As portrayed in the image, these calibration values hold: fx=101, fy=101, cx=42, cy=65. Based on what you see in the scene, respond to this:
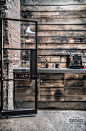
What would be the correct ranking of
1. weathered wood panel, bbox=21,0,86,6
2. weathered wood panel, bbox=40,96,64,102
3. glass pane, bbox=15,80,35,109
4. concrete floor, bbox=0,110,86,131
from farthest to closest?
weathered wood panel, bbox=21,0,86,6 → weathered wood panel, bbox=40,96,64,102 → glass pane, bbox=15,80,35,109 → concrete floor, bbox=0,110,86,131

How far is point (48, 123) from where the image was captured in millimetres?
2469

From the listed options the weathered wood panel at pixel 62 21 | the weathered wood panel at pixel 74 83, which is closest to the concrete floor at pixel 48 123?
the weathered wood panel at pixel 74 83

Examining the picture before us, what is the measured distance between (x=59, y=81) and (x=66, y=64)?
77 centimetres

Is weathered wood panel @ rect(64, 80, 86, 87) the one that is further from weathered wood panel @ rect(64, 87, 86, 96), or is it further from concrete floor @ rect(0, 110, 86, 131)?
concrete floor @ rect(0, 110, 86, 131)

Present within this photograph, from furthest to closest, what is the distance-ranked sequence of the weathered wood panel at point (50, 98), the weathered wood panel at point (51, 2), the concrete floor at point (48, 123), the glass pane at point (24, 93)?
the weathered wood panel at point (51, 2) < the weathered wood panel at point (50, 98) < the glass pane at point (24, 93) < the concrete floor at point (48, 123)

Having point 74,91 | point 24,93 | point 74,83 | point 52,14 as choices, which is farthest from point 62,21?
point 24,93

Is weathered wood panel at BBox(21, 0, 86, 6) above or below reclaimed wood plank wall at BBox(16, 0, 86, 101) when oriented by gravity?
above

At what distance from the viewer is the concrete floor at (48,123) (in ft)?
7.51

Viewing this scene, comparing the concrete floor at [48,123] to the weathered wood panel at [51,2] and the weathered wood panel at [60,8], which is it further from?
the weathered wood panel at [51,2]

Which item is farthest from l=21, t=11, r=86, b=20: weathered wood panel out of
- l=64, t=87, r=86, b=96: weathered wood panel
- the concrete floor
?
the concrete floor

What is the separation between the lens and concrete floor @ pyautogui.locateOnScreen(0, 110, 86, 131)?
7.51ft

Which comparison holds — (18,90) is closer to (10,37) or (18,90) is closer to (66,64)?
(10,37)

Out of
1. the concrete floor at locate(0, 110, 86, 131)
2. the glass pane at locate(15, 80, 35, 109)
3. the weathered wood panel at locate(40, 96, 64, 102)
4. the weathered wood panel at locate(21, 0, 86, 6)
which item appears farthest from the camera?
the weathered wood panel at locate(21, 0, 86, 6)

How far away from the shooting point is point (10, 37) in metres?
2.87
